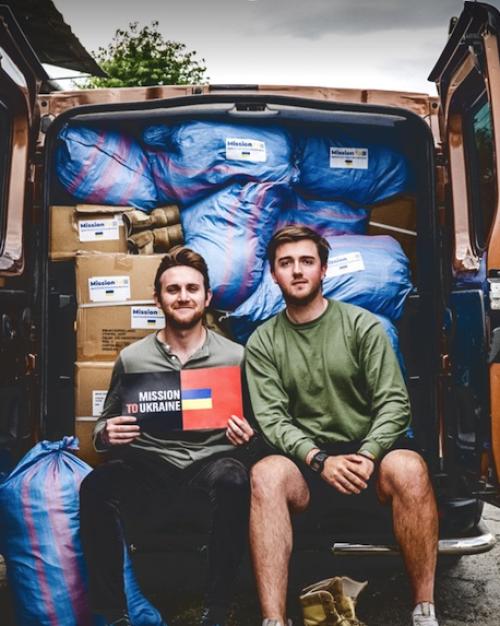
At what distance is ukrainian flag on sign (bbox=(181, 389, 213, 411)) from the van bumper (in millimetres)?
641

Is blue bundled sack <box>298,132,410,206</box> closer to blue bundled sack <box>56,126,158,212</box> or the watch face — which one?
blue bundled sack <box>56,126,158,212</box>

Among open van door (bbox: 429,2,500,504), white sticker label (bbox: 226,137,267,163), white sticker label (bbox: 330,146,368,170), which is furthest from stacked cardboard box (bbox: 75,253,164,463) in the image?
open van door (bbox: 429,2,500,504)

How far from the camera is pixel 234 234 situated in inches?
113

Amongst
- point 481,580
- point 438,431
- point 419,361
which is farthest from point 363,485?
point 481,580

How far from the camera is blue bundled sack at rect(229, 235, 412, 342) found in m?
2.83

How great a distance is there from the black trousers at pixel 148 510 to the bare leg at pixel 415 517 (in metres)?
0.49

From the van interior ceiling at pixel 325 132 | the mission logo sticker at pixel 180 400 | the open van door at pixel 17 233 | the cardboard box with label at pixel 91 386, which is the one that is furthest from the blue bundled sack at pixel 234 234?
the open van door at pixel 17 233

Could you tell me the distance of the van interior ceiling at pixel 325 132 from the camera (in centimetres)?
272

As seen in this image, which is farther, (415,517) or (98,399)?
(98,399)

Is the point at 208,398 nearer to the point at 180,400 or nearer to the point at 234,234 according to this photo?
the point at 180,400

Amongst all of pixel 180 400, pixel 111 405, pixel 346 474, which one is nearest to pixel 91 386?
pixel 111 405

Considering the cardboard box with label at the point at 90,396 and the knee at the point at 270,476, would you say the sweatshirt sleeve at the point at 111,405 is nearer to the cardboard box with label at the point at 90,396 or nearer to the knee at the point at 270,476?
the cardboard box with label at the point at 90,396

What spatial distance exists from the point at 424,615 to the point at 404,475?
0.44 meters

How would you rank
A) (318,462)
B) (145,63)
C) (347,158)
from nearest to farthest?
(318,462) → (347,158) → (145,63)
